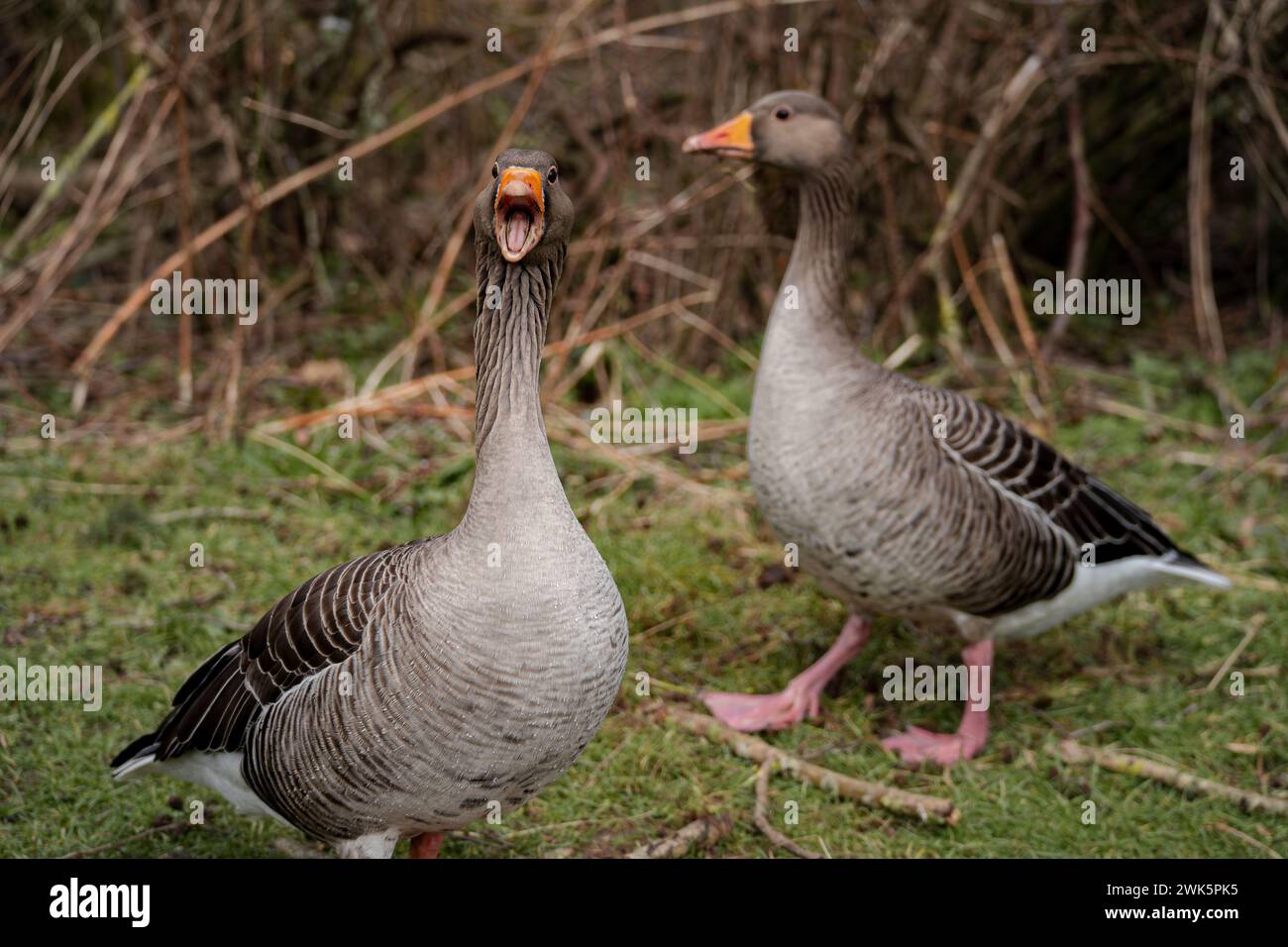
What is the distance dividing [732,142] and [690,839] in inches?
104

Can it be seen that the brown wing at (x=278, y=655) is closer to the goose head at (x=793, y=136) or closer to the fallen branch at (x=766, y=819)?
the fallen branch at (x=766, y=819)

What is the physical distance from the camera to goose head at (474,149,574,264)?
2.88 metres

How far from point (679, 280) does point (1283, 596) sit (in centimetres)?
393

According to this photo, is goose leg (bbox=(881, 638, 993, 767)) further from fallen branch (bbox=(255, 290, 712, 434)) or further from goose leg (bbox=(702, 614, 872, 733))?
fallen branch (bbox=(255, 290, 712, 434))

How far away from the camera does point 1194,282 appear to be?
7.57m

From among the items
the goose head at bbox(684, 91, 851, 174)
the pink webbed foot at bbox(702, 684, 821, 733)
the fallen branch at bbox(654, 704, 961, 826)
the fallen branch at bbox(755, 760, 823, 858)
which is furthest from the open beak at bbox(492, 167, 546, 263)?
the pink webbed foot at bbox(702, 684, 821, 733)

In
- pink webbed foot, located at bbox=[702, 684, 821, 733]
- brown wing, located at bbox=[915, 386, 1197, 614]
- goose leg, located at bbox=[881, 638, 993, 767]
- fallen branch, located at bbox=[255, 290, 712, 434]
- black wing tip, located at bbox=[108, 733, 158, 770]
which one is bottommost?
goose leg, located at bbox=[881, 638, 993, 767]

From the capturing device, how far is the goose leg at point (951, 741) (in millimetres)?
4508

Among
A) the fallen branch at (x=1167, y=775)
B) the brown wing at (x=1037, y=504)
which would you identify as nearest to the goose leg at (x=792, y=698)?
the brown wing at (x=1037, y=504)

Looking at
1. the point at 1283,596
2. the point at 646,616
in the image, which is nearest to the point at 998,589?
the point at 646,616

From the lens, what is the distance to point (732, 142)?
482cm

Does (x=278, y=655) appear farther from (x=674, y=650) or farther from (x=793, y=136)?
(x=793, y=136)

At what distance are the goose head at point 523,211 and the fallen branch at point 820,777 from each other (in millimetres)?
2116

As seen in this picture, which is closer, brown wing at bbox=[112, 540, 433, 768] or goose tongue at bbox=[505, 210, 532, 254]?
goose tongue at bbox=[505, 210, 532, 254]
